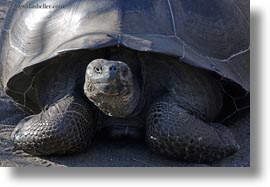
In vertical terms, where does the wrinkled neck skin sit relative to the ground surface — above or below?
above

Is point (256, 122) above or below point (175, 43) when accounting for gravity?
below

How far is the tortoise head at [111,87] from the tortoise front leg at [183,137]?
0.12 m

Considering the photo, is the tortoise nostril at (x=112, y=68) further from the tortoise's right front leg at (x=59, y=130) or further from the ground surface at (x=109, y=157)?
the ground surface at (x=109, y=157)

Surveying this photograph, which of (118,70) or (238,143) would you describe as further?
(238,143)

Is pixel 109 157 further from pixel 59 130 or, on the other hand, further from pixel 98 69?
pixel 98 69

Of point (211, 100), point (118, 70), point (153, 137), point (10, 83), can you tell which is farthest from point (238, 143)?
point (10, 83)

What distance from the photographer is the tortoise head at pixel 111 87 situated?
320 cm

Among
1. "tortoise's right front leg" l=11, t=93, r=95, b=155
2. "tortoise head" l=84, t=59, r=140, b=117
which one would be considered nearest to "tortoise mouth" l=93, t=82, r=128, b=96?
"tortoise head" l=84, t=59, r=140, b=117

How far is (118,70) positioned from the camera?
10.5 feet

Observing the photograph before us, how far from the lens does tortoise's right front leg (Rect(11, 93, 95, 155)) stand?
3.31 meters

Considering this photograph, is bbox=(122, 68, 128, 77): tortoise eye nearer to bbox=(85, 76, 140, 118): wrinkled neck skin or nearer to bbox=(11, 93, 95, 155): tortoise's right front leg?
bbox=(85, 76, 140, 118): wrinkled neck skin

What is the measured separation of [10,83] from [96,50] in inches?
17.2

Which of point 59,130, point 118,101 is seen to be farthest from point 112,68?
point 59,130

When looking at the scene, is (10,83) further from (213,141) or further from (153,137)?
(213,141)
